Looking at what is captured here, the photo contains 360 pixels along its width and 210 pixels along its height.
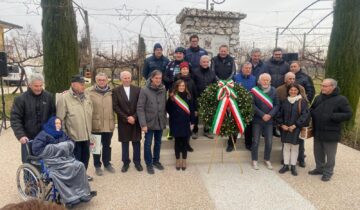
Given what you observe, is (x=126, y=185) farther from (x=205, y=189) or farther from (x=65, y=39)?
(x=65, y=39)

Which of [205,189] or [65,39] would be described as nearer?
[205,189]

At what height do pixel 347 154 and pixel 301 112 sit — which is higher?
pixel 301 112

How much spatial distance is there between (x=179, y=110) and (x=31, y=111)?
83.9 inches

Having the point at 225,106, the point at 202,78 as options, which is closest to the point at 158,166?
the point at 225,106

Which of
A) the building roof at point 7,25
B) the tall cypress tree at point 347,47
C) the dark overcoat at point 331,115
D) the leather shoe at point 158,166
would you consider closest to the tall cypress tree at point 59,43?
the leather shoe at point 158,166

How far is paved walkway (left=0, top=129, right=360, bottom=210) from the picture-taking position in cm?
374

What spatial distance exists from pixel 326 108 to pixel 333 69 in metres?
3.17

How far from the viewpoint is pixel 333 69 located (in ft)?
22.7

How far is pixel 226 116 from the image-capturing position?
4.66 metres

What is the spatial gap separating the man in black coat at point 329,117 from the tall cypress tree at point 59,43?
600 cm

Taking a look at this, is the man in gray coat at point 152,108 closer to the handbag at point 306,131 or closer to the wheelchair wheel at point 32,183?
the wheelchair wheel at point 32,183

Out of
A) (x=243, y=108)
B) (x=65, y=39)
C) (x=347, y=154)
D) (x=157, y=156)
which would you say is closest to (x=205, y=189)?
(x=157, y=156)

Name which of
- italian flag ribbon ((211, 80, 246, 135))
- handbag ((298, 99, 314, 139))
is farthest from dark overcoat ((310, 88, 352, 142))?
italian flag ribbon ((211, 80, 246, 135))

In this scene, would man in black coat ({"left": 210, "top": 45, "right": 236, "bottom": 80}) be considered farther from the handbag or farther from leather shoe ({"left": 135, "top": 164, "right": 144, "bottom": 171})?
leather shoe ({"left": 135, "top": 164, "right": 144, "bottom": 171})
